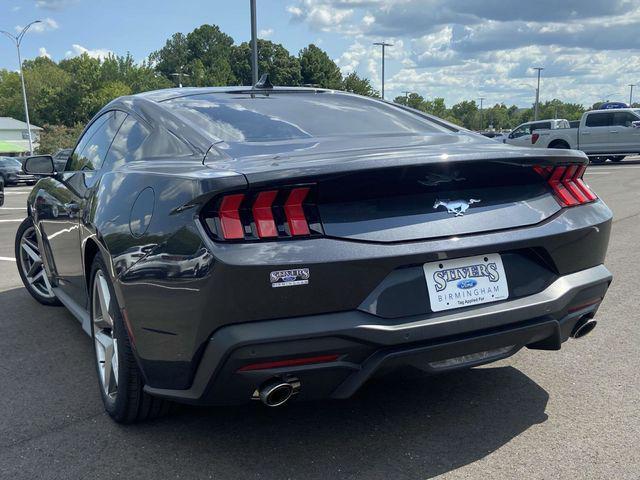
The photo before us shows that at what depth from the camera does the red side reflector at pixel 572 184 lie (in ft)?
9.75

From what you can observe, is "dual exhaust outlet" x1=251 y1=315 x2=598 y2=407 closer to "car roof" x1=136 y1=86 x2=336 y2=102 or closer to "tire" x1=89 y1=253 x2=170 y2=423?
"tire" x1=89 y1=253 x2=170 y2=423

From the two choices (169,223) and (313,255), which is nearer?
(313,255)

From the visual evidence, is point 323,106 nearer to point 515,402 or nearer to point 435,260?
point 435,260

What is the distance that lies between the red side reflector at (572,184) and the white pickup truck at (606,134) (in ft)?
69.5

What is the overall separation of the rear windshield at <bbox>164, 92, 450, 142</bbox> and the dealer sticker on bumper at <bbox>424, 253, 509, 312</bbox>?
0.98 metres

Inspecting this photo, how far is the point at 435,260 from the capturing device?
251cm

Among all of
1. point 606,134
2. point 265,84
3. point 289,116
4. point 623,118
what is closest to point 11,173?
point 606,134

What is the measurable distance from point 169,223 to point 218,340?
50 centimetres

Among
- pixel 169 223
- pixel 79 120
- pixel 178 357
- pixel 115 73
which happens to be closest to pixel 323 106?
pixel 169 223

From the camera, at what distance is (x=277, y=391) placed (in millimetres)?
2439

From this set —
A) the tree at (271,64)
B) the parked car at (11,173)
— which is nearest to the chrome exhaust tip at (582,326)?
the parked car at (11,173)

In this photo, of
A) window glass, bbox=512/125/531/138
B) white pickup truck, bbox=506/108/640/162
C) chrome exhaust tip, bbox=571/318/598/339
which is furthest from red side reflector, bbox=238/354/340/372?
window glass, bbox=512/125/531/138

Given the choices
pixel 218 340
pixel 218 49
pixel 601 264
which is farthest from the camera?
pixel 218 49

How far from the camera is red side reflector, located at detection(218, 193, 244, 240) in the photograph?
2.33 metres
